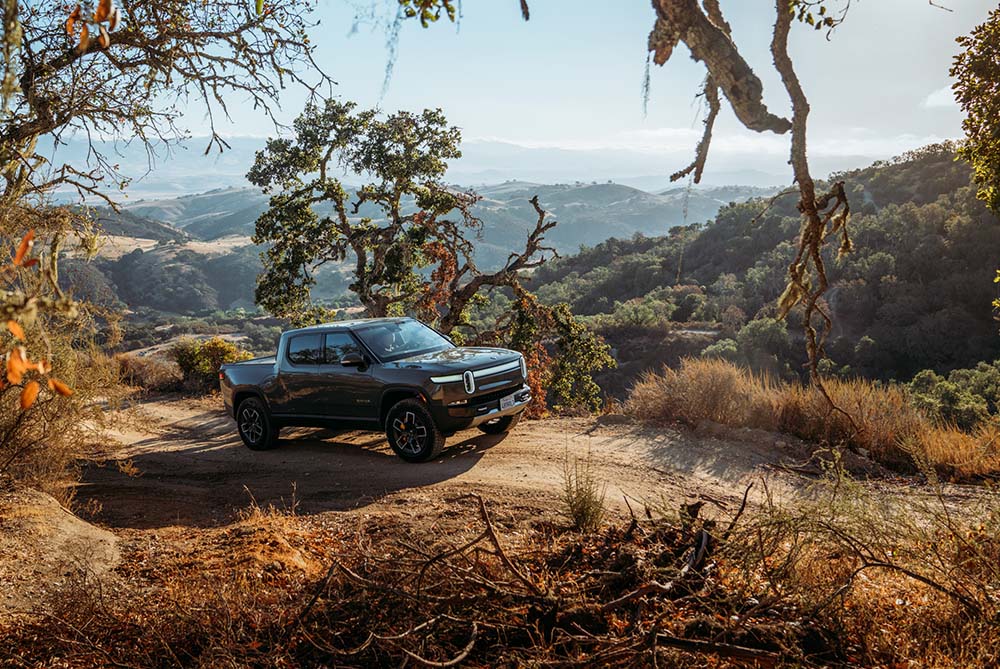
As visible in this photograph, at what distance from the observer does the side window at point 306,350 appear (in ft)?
34.2

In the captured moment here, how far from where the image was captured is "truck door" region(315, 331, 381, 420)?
970 centimetres

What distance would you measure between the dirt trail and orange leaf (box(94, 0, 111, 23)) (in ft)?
20.2

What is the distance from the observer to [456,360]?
9.47 metres

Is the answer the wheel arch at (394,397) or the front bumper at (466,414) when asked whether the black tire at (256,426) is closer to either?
the wheel arch at (394,397)

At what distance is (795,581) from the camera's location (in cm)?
408

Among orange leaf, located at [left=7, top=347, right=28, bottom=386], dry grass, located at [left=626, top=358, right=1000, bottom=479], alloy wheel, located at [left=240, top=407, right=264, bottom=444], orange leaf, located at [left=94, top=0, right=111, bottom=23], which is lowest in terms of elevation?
dry grass, located at [left=626, top=358, right=1000, bottom=479]

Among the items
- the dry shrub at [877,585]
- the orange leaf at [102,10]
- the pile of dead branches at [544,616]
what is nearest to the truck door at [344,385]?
the pile of dead branches at [544,616]

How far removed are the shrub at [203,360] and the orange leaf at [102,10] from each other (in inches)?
735

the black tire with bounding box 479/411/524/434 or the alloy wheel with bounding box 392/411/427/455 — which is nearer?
the alloy wheel with bounding box 392/411/427/455

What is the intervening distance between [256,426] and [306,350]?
1.74 m

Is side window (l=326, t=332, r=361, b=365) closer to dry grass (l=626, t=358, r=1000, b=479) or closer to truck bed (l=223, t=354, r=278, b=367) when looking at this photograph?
truck bed (l=223, t=354, r=278, b=367)

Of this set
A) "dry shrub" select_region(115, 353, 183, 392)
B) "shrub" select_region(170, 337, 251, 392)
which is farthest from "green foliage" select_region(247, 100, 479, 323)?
"dry shrub" select_region(115, 353, 183, 392)

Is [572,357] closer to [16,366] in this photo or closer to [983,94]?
[983,94]

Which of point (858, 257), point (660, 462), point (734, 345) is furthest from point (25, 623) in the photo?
point (858, 257)
